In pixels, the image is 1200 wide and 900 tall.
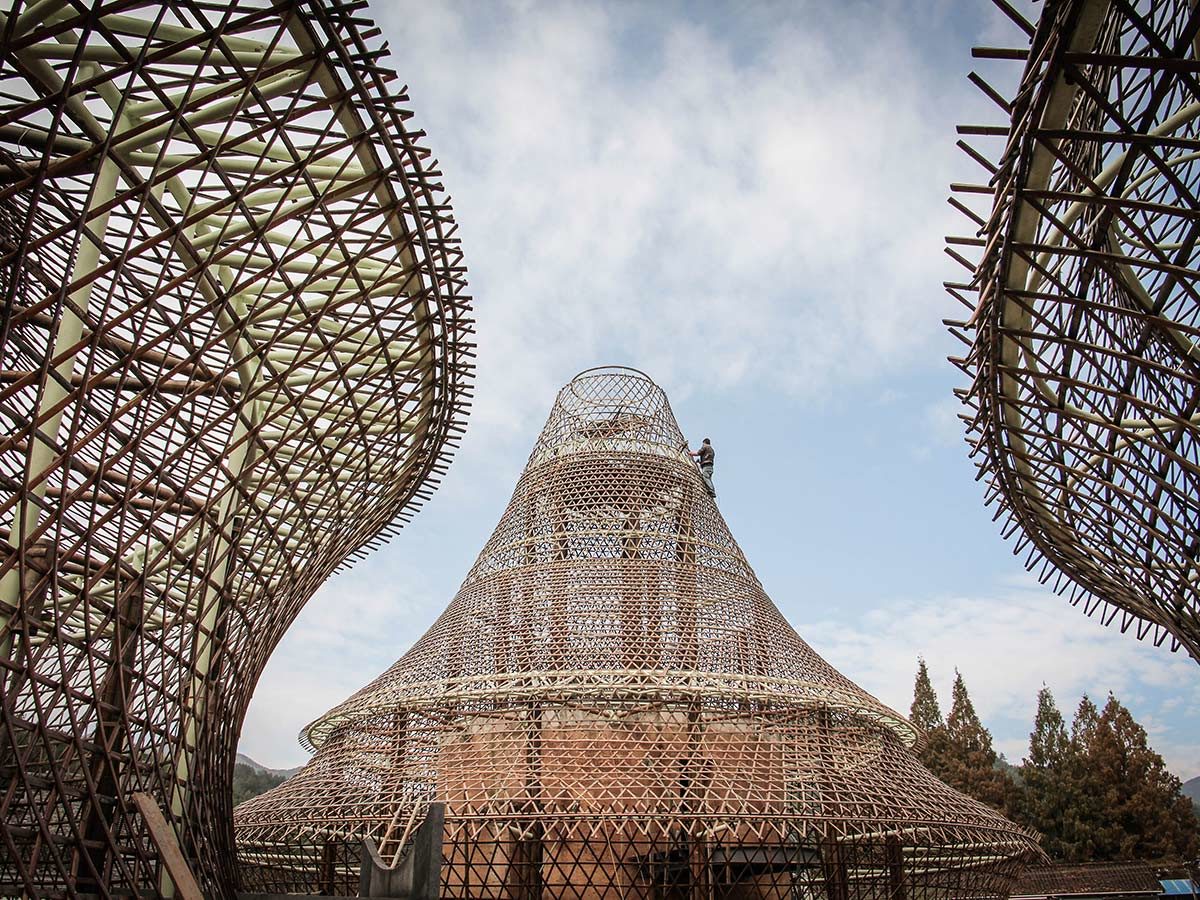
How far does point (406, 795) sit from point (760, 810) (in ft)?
18.4

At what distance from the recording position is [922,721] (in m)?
48.0

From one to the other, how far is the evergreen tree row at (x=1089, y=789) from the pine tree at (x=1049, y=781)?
0.15 ft

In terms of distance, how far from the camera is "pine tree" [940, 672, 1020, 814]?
134ft

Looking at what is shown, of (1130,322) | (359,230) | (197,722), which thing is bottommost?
(197,722)

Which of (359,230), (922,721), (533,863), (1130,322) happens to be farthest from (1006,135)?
(922,721)

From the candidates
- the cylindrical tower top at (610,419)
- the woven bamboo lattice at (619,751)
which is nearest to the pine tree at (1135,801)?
the woven bamboo lattice at (619,751)

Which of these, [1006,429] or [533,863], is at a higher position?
[1006,429]

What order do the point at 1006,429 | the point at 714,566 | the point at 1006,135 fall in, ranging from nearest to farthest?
the point at 1006,135, the point at 1006,429, the point at 714,566

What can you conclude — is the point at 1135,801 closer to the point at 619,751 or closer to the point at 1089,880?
the point at 1089,880

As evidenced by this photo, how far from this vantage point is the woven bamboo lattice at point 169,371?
6969 mm

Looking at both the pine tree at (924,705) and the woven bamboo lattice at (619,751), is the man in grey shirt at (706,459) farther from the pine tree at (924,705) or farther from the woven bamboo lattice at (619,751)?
the pine tree at (924,705)

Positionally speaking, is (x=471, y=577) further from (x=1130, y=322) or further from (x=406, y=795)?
(x=1130, y=322)

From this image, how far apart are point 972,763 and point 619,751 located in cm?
3525

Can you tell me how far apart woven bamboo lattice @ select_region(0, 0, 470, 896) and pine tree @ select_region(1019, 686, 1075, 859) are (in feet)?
129
